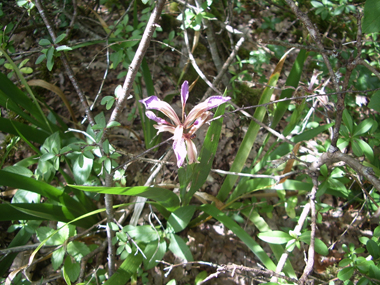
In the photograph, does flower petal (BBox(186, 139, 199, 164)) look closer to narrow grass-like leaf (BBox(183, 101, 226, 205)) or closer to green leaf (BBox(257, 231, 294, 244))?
narrow grass-like leaf (BBox(183, 101, 226, 205))

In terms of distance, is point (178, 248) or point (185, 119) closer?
point (185, 119)

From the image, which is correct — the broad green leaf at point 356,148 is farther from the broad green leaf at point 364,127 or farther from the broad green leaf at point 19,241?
the broad green leaf at point 19,241

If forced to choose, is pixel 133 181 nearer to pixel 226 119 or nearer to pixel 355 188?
pixel 226 119

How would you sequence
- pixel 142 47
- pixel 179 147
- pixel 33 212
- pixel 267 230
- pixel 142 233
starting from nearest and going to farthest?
pixel 179 147 → pixel 142 47 → pixel 33 212 → pixel 142 233 → pixel 267 230

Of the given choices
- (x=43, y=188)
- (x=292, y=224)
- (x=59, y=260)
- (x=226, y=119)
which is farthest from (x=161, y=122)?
(x=292, y=224)

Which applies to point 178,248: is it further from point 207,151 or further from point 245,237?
point 207,151

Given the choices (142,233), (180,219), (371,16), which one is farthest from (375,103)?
(142,233)
